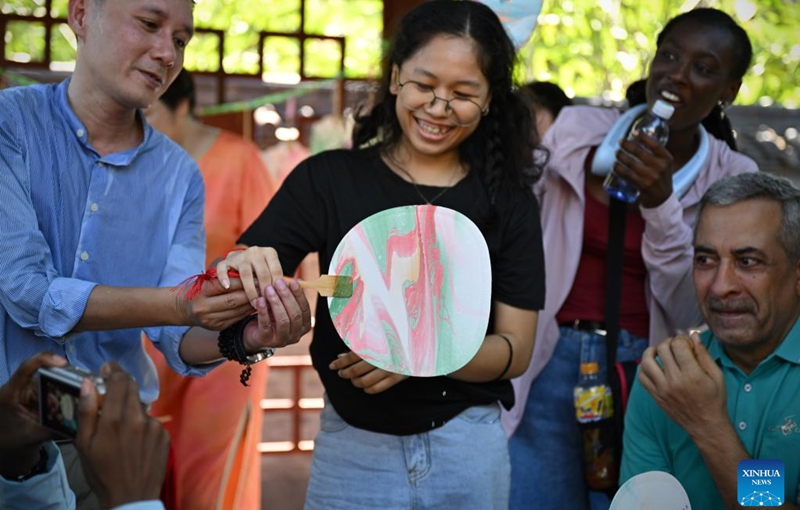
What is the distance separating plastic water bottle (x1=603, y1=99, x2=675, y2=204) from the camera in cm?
240

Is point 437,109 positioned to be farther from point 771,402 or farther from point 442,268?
point 771,402

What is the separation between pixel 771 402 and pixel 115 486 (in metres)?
1.32

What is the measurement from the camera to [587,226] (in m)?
2.53

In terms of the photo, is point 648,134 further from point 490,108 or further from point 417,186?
point 417,186

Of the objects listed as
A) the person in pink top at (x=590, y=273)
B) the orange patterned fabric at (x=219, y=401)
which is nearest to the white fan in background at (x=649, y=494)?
the person in pink top at (x=590, y=273)

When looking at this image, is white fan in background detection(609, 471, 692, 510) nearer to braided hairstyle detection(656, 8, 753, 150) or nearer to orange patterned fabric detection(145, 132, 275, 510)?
braided hairstyle detection(656, 8, 753, 150)

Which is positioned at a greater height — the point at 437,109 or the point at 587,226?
the point at 437,109

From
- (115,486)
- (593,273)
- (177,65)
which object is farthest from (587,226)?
(115,486)

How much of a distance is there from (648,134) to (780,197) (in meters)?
0.42

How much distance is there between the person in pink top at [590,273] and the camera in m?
2.51

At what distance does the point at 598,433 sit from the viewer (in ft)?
7.95

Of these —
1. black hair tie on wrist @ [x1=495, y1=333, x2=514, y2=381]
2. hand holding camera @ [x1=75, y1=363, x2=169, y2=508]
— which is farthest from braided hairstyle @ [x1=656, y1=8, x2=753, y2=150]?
hand holding camera @ [x1=75, y1=363, x2=169, y2=508]

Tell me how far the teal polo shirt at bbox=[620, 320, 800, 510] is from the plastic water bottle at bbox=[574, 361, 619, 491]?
0.30 meters

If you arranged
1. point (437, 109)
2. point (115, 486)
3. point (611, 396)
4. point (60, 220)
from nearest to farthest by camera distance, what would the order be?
point (115, 486), point (60, 220), point (437, 109), point (611, 396)
